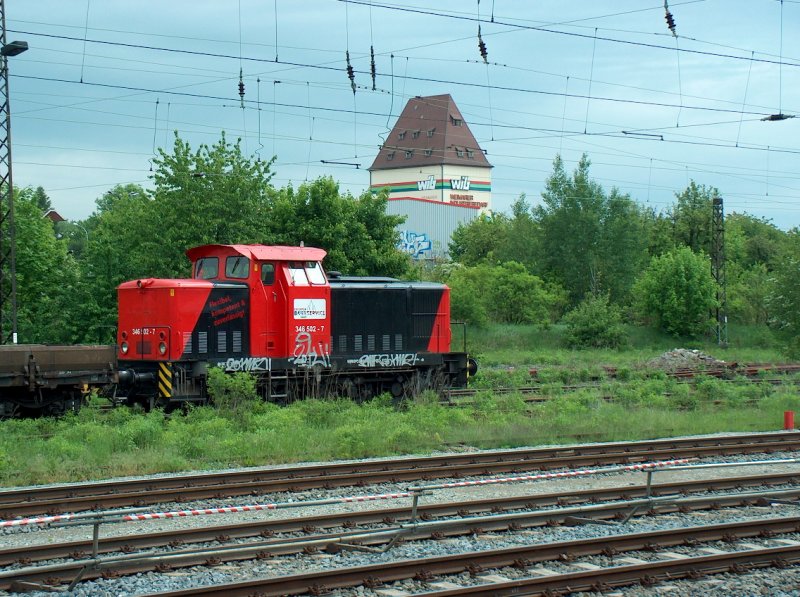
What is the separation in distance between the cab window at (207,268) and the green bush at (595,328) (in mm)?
28492

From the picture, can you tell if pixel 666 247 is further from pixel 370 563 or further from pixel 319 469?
pixel 370 563

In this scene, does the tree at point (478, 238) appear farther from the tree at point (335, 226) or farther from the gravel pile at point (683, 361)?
the tree at point (335, 226)

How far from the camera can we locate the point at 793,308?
3262 cm

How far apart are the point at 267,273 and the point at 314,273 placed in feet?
3.72

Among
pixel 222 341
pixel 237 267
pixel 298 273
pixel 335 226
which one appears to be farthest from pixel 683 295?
pixel 222 341

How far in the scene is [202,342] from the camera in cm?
1995

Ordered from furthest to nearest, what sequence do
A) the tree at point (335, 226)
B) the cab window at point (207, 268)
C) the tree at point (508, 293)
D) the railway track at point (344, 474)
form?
the tree at point (508, 293) < the tree at point (335, 226) < the cab window at point (207, 268) < the railway track at point (344, 474)

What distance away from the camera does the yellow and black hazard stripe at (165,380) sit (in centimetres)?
1936

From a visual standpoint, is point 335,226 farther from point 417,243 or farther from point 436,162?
point 436,162

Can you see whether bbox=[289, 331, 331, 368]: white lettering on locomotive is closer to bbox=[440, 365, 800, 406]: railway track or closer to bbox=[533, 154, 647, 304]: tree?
bbox=[440, 365, 800, 406]: railway track

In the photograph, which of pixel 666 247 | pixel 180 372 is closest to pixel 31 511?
pixel 180 372

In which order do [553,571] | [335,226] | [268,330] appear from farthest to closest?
1. [335,226]
2. [268,330]
3. [553,571]

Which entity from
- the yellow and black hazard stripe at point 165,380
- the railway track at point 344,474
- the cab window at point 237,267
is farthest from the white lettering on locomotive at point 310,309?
the railway track at point 344,474

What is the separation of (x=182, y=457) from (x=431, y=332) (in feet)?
33.4
